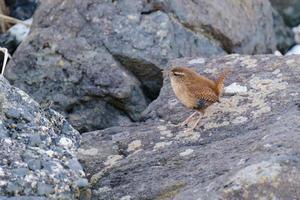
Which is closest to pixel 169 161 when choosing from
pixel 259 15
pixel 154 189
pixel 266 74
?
pixel 154 189

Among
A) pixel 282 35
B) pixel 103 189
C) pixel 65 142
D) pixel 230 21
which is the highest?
pixel 65 142

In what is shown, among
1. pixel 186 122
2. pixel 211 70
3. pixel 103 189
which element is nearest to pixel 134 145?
pixel 186 122

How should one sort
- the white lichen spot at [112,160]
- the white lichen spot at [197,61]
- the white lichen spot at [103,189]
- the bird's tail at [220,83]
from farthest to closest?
the white lichen spot at [197,61], the bird's tail at [220,83], the white lichen spot at [112,160], the white lichen spot at [103,189]

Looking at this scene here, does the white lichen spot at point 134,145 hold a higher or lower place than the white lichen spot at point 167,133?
higher

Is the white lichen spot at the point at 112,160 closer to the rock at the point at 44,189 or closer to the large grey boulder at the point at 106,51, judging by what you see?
the rock at the point at 44,189

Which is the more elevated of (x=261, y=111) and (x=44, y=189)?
(x=44, y=189)

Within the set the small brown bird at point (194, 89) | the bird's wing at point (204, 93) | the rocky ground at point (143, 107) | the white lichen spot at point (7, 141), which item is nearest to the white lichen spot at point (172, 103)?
the rocky ground at point (143, 107)

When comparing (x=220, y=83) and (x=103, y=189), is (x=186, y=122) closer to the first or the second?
(x=220, y=83)
